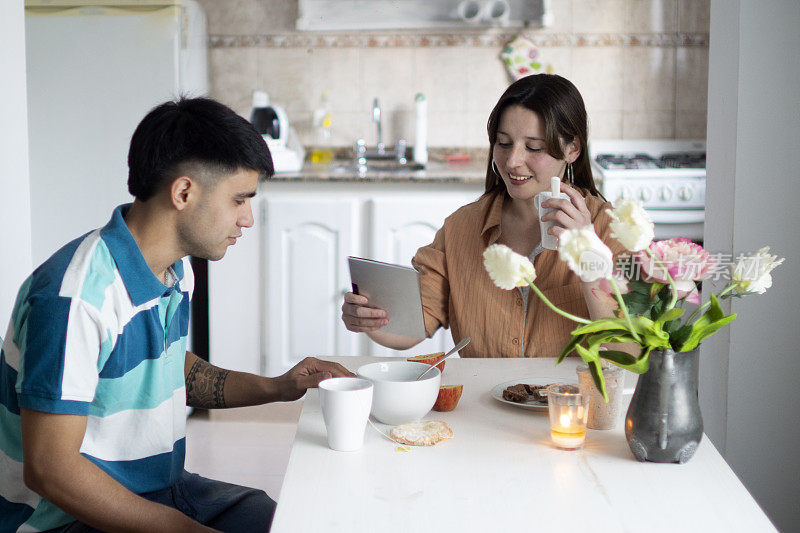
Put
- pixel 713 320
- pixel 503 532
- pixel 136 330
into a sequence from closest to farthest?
pixel 503 532 < pixel 713 320 < pixel 136 330

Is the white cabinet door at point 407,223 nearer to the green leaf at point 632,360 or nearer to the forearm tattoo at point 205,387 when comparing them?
the forearm tattoo at point 205,387

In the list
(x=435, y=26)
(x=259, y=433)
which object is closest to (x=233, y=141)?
(x=259, y=433)

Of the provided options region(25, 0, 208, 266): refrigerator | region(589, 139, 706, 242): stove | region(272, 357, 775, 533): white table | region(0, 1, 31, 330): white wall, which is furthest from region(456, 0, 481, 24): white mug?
region(272, 357, 775, 533): white table

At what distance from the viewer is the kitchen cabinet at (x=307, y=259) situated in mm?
3145

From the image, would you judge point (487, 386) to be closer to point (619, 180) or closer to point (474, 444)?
point (474, 444)

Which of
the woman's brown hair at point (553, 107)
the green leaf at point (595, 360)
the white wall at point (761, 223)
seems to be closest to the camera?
the green leaf at point (595, 360)

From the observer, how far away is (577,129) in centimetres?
168

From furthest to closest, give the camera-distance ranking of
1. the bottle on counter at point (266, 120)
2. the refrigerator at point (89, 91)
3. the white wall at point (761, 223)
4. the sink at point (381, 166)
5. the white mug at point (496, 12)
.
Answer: the white mug at point (496, 12)
the sink at point (381, 166)
the bottle on counter at point (266, 120)
the refrigerator at point (89, 91)
the white wall at point (761, 223)

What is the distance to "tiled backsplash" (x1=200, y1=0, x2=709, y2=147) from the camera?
12.2 ft

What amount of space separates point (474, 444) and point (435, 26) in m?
2.90

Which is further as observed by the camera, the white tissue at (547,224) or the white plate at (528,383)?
the white tissue at (547,224)

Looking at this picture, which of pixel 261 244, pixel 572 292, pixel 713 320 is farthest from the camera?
pixel 261 244

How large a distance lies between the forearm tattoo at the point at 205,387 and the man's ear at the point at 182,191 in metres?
0.36

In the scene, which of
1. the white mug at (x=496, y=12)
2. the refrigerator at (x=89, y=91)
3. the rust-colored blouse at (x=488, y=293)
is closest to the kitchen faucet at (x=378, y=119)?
the white mug at (x=496, y=12)
